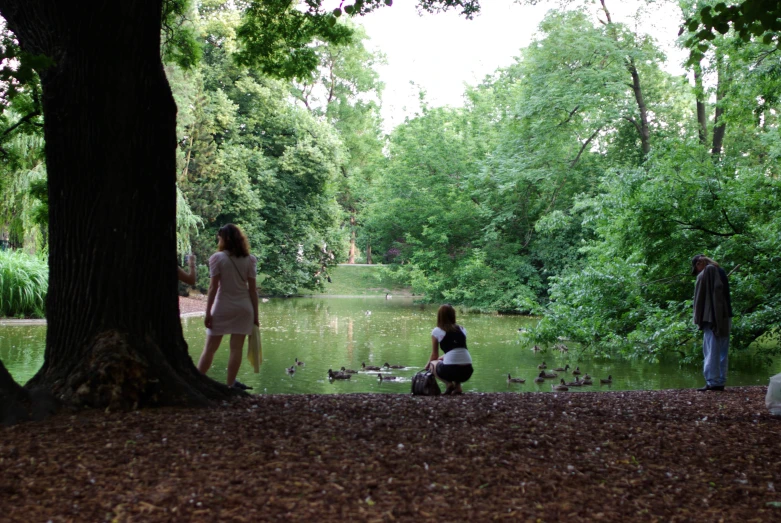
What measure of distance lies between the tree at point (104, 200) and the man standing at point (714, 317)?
6480mm

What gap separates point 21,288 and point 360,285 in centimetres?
3004

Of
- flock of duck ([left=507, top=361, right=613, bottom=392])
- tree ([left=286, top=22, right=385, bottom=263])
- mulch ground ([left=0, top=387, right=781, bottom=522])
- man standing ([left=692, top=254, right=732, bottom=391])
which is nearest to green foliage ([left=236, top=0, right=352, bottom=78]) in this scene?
flock of duck ([left=507, top=361, right=613, bottom=392])

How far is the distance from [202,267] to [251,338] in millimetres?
28590

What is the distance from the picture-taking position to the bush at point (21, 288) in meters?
18.7

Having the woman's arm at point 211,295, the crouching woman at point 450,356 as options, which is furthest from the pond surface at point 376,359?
the woman's arm at point 211,295

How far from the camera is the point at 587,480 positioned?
4047 mm

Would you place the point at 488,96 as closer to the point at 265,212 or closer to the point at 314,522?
the point at 265,212

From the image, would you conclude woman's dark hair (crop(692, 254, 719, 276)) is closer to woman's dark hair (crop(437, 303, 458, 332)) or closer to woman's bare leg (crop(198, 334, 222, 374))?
woman's dark hair (crop(437, 303, 458, 332))

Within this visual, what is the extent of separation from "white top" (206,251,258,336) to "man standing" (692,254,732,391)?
225 inches

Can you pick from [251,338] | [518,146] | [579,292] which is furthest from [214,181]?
[251,338]

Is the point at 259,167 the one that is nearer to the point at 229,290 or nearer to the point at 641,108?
the point at 641,108

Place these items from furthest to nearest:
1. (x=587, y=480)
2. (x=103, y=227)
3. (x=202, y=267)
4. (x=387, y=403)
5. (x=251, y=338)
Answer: (x=202, y=267), (x=251, y=338), (x=387, y=403), (x=103, y=227), (x=587, y=480)

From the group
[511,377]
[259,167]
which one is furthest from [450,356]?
[259,167]

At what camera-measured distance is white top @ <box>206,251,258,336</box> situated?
7027 mm
